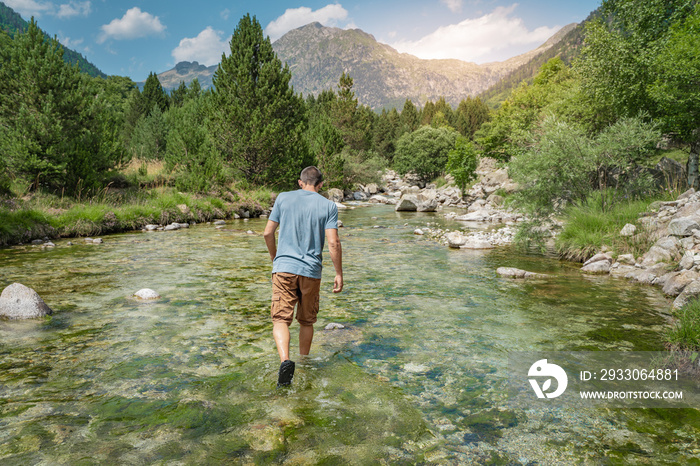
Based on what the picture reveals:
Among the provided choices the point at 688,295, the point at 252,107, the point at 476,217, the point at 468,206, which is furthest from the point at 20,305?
the point at 468,206

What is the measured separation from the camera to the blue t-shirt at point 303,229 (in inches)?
185

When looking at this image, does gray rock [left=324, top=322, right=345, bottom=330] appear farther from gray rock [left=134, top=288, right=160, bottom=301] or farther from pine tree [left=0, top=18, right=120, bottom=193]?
pine tree [left=0, top=18, right=120, bottom=193]

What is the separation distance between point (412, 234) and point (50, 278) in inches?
559

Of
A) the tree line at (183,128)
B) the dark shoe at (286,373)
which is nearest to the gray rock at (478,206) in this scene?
the tree line at (183,128)

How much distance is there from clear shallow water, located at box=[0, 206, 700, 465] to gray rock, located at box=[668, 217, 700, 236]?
2167mm

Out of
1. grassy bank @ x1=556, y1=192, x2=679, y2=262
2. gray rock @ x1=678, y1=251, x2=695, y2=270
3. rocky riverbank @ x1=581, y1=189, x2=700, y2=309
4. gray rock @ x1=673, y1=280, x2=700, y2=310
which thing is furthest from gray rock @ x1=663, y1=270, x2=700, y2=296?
grassy bank @ x1=556, y1=192, x2=679, y2=262

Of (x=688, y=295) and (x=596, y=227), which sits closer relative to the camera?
(x=688, y=295)

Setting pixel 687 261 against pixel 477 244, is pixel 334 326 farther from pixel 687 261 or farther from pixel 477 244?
pixel 477 244

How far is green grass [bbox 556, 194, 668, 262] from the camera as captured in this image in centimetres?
1245

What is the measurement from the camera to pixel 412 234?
1977cm

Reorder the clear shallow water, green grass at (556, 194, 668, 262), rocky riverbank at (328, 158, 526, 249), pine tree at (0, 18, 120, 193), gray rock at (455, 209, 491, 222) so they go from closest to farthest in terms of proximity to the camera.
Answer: the clear shallow water
green grass at (556, 194, 668, 262)
pine tree at (0, 18, 120, 193)
rocky riverbank at (328, 158, 526, 249)
gray rock at (455, 209, 491, 222)

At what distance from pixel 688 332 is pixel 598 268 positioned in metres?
6.14

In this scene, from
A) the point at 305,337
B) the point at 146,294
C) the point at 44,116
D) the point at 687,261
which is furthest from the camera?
the point at 44,116

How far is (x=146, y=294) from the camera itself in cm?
833
